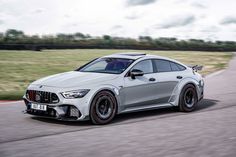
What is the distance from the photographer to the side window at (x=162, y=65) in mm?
10563

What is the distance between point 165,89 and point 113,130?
2.38 metres

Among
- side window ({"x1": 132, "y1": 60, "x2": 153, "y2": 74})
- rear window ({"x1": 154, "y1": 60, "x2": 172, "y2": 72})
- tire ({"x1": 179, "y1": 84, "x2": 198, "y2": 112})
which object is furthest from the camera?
tire ({"x1": 179, "y1": 84, "x2": 198, "y2": 112})

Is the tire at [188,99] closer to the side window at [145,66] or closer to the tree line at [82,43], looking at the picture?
the side window at [145,66]

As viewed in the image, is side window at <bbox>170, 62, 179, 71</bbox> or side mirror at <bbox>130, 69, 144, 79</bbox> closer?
side mirror at <bbox>130, 69, 144, 79</bbox>

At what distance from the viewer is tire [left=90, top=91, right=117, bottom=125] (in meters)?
8.86

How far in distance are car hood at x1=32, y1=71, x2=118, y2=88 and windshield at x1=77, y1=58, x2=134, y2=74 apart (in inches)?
16.9

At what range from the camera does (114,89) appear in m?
9.18

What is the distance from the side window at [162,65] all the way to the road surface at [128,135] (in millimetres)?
1029

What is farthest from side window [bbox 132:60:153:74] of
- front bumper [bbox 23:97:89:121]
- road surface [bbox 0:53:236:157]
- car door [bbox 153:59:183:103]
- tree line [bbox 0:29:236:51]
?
tree line [bbox 0:29:236:51]

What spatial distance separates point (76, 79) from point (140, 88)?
4.84 feet

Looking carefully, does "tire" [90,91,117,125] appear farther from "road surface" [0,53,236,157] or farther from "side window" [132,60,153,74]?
"side window" [132,60,153,74]

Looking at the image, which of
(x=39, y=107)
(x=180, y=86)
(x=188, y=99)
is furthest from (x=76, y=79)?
(x=188, y=99)

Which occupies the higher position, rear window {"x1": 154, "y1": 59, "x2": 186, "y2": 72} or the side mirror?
rear window {"x1": 154, "y1": 59, "x2": 186, "y2": 72}

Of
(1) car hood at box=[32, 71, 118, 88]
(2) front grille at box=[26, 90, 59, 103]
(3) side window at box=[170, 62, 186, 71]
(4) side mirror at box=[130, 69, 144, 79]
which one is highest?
(3) side window at box=[170, 62, 186, 71]
